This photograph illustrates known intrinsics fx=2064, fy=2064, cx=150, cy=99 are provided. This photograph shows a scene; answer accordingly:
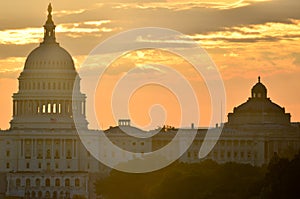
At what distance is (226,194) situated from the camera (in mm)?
178250

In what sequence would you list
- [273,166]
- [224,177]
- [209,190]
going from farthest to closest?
[224,177] < [209,190] < [273,166]

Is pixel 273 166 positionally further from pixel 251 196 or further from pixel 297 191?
pixel 297 191

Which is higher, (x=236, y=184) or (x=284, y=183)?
(x=236, y=184)

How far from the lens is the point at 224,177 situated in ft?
640

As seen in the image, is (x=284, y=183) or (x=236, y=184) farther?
(x=236, y=184)

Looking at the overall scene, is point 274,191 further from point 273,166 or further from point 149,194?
point 149,194

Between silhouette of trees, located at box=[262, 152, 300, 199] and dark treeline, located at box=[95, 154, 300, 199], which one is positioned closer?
silhouette of trees, located at box=[262, 152, 300, 199]

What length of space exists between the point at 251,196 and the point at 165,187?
21.0m

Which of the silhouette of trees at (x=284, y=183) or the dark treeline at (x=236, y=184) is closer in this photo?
the silhouette of trees at (x=284, y=183)

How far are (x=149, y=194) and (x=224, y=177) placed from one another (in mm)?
7631

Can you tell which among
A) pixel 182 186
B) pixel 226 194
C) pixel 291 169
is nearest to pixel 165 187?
pixel 182 186

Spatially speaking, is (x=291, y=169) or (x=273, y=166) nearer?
(x=291, y=169)

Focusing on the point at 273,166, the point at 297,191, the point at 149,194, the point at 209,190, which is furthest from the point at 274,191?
the point at 149,194

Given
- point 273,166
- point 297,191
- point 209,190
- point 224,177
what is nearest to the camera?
point 297,191
